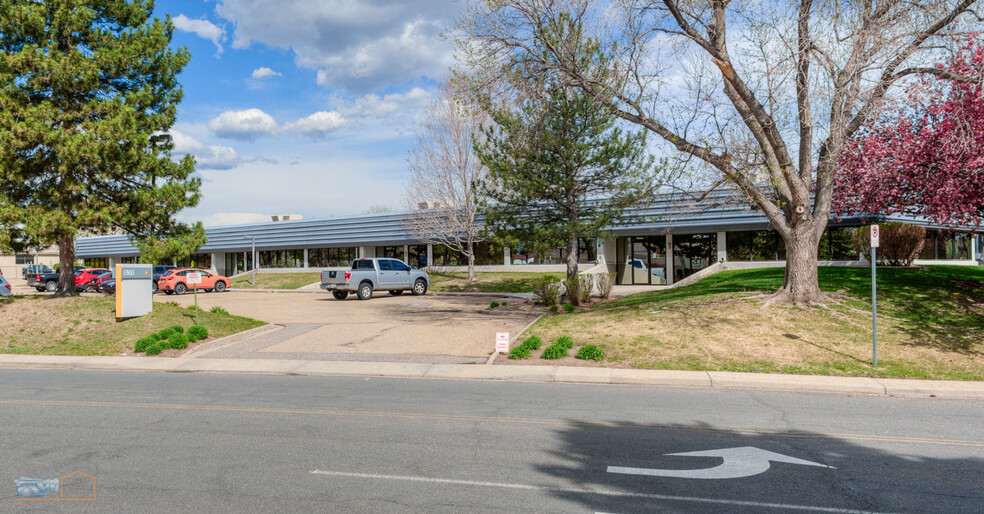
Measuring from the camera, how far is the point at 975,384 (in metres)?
9.63

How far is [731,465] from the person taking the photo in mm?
5707

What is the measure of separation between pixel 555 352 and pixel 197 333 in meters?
8.72

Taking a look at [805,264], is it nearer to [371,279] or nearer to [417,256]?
[371,279]

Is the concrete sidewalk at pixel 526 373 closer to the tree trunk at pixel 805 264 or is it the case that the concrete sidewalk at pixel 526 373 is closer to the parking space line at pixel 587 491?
the tree trunk at pixel 805 264

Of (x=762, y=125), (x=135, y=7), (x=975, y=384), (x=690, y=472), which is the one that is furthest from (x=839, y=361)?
(x=135, y=7)

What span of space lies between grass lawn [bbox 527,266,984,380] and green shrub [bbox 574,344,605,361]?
0.16 meters

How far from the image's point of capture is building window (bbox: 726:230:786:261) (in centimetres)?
3106

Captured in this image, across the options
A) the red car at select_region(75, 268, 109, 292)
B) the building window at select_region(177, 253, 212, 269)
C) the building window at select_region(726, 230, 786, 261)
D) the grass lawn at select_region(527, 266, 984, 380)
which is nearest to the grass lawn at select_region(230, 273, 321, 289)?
the red car at select_region(75, 268, 109, 292)

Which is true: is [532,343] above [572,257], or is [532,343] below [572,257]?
below

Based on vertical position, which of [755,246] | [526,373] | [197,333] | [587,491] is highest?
[755,246]

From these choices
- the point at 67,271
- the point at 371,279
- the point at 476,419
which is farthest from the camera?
the point at 371,279

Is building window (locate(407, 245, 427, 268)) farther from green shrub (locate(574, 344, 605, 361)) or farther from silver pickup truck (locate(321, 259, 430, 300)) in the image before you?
green shrub (locate(574, 344, 605, 361))

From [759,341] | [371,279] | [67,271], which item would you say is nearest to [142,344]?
[67,271]

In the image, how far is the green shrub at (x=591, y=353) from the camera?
11.8 meters
